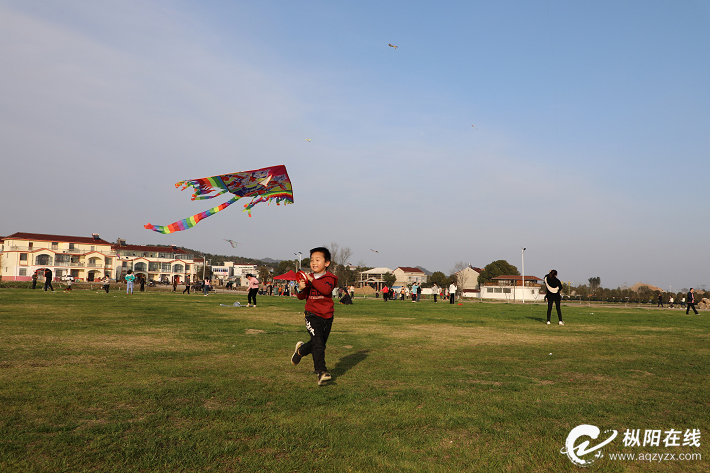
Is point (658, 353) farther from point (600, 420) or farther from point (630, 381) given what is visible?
point (600, 420)

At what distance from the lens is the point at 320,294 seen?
22.1 feet

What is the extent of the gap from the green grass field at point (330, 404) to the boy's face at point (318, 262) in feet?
5.19

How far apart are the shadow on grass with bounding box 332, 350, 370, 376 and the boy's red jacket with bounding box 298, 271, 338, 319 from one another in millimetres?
856

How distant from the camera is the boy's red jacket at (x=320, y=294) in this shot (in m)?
6.60

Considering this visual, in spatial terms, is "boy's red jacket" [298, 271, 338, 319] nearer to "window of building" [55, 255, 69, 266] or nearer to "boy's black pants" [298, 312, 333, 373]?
"boy's black pants" [298, 312, 333, 373]

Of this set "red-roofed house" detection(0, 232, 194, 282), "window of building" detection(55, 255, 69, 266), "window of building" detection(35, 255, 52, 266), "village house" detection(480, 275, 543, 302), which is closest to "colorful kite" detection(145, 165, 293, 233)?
"village house" detection(480, 275, 543, 302)

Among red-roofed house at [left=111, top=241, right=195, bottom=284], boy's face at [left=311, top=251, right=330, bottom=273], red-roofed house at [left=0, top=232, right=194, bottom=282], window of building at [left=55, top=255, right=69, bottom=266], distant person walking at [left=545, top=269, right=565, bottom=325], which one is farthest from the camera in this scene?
red-roofed house at [left=111, top=241, right=195, bottom=284]

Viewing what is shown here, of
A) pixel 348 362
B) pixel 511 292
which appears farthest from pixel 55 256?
pixel 348 362

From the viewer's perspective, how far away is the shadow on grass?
22.7 ft

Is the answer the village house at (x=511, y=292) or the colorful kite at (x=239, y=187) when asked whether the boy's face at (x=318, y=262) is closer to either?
the colorful kite at (x=239, y=187)

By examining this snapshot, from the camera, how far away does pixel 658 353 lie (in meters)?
9.08

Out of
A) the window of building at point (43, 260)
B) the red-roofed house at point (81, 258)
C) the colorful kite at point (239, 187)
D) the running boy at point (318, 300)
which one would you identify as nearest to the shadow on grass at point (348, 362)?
the running boy at point (318, 300)

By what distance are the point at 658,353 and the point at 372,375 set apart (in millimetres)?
6436

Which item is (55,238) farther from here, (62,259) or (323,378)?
(323,378)
